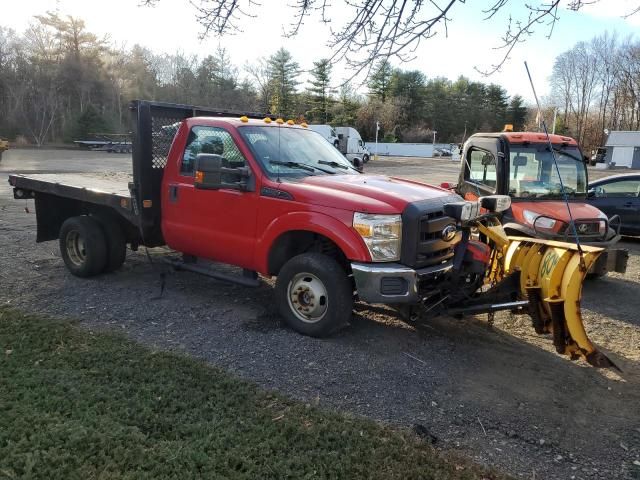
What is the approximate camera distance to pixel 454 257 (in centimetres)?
496

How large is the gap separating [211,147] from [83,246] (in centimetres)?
231

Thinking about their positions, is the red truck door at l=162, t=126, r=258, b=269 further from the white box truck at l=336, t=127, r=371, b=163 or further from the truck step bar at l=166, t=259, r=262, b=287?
the white box truck at l=336, t=127, r=371, b=163

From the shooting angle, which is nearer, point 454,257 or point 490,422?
point 490,422

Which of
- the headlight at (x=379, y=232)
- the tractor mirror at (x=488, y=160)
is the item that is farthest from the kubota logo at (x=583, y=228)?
the headlight at (x=379, y=232)

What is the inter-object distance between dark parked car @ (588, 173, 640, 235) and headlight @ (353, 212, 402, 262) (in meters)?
7.66

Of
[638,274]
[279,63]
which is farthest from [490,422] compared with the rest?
[279,63]

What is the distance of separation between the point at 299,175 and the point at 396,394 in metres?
2.46

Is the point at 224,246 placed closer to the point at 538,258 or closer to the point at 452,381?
the point at 452,381

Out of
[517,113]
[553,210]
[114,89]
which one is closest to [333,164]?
[553,210]

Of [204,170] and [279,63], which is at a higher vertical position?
[279,63]

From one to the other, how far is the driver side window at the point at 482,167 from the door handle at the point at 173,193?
4.65 meters

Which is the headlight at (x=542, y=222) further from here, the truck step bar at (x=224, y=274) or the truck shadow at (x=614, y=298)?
the truck step bar at (x=224, y=274)

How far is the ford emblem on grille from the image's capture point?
5047 millimetres

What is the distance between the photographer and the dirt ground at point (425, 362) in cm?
358
